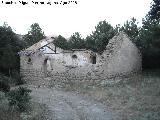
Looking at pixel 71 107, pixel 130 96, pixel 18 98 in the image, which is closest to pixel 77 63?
pixel 130 96

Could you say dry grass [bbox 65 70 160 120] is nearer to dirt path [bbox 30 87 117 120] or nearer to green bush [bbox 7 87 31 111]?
dirt path [bbox 30 87 117 120]

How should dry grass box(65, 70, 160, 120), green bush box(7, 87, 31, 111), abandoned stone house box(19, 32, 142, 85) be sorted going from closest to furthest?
dry grass box(65, 70, 160, 120) < green bush box(7, 87, 31, 111) < abandoned stone house box(19, 32, 142, 85)

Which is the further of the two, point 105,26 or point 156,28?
point 105,26

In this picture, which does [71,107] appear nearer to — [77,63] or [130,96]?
[130,96]

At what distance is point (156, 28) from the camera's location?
2766 centimetres

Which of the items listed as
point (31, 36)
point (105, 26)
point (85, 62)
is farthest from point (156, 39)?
point (31, 36)

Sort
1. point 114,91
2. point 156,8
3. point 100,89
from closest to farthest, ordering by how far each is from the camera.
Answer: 1. point 114,91
2. point 100,89
3. point 156,8

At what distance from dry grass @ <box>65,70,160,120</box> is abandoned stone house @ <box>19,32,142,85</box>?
7.05 feet

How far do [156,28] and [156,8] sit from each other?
176cm

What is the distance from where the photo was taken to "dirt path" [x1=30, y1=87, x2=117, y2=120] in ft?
53.1

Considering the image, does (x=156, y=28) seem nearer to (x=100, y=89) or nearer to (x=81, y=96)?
(x=100, y=89)

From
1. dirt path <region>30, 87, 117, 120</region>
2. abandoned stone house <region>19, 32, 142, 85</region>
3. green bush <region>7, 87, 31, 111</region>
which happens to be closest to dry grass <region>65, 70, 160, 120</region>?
dirt path <region>30, 87, 117, 120</region>

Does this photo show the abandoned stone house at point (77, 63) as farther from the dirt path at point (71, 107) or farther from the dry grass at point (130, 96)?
the dirt path at point (71, 107)

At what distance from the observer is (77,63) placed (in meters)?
29.5
